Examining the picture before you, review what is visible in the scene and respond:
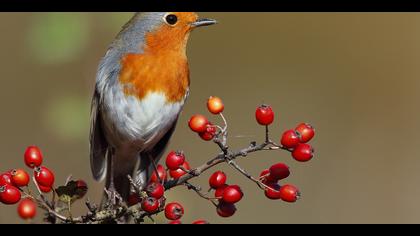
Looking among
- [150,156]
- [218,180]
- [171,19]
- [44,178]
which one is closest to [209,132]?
[218,180]

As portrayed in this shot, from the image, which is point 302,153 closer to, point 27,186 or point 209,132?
point 209,132

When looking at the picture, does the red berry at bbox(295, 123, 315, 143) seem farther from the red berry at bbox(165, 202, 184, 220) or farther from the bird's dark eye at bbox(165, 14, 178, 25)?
the bird's dark eye at bbox(165, 14, 178, 25)

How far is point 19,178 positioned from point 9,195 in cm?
7

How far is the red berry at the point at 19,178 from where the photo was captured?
7.91 ft

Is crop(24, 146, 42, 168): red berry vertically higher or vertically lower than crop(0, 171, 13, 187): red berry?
higher

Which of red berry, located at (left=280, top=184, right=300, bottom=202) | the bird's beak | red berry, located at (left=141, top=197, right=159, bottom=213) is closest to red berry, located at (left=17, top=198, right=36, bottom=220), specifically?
red berry, located at (left=141, top=197, right=159, bottom=213)

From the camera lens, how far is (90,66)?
315cm

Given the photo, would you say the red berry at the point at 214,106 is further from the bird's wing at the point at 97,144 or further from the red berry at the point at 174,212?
the bird's wing at the point at 97,144

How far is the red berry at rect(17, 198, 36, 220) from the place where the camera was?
8.43 ft

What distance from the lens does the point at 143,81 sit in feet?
11.4

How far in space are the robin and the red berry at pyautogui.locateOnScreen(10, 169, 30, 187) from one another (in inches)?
39.3

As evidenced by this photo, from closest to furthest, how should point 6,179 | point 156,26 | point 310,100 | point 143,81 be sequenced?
point 6,179 < point 143,81 < point 156,26 < point 310,100
